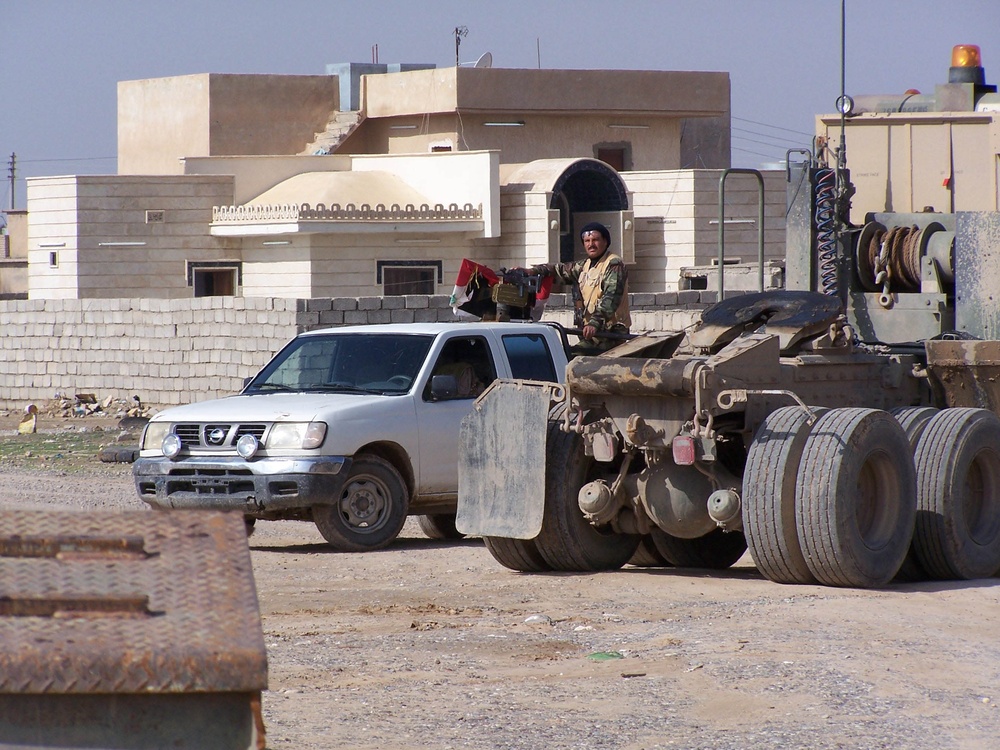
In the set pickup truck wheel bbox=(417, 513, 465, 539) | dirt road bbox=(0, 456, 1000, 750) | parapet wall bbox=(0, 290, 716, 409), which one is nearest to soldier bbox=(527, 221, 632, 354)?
dirt road bbox=(0, 456, 1000, 750)

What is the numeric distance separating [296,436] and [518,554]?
2.03 meters

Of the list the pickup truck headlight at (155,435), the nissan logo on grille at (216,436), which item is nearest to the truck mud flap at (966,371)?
the nissan logo on grille at (216,436)

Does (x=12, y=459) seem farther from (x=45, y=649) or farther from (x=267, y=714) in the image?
(x=45, y=649)

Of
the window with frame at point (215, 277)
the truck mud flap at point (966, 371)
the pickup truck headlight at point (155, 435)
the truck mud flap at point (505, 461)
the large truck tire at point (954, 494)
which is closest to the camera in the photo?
the large truck tire at point (954, 494)

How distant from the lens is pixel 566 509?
9.33m

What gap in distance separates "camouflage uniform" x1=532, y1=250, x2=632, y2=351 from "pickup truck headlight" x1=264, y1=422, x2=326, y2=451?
1.89 metres

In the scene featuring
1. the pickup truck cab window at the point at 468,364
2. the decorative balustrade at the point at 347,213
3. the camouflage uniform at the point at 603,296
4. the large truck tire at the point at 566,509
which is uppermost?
the decorative balustrade at the point at 347,213

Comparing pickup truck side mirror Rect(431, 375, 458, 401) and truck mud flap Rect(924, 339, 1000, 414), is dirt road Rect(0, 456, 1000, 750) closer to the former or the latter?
truck mud flap Rect(924, 339, 1000, 414)

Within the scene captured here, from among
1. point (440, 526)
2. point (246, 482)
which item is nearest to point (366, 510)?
point (246, 482)

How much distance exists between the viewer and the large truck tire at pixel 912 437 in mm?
9242

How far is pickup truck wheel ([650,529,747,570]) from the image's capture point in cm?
1005

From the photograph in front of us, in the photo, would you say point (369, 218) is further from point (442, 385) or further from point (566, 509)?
point (566, 509)

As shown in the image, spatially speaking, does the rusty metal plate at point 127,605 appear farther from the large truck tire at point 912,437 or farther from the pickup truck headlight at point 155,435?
the pickup truck headlight at point 155,435

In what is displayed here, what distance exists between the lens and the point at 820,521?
827 centimetres
